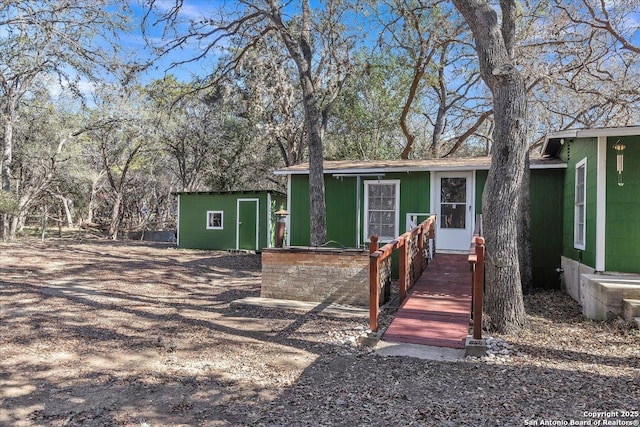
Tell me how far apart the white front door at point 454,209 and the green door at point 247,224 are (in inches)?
316

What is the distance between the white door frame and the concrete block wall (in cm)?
370

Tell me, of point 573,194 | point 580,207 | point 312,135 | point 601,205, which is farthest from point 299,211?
point 601,205

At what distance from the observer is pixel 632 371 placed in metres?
4.11

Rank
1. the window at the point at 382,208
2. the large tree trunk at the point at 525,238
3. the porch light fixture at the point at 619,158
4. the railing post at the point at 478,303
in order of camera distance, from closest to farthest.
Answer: the railing post at the point at 478,303 → the porch light fixture at the point at 619,158 → the large tree trunk at the point at 525,238 → the window at the point at 382,208

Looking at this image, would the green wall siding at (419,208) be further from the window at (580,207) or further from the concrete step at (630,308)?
the concrete step at (630,308)

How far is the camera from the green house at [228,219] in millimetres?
16203

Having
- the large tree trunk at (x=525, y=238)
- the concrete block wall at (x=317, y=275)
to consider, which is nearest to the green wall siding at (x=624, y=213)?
the large tree trunk at (x=525, y=238)

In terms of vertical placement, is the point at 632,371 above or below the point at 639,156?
below

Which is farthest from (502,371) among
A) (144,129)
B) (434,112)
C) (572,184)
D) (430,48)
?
(144,129)

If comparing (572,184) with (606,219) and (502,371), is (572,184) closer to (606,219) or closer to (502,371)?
(606,219)

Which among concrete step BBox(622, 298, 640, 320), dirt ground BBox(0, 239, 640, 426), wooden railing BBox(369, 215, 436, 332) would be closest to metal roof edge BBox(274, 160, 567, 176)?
wooden railing BBox(369, 215, 436, 332)

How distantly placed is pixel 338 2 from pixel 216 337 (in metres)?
9.73

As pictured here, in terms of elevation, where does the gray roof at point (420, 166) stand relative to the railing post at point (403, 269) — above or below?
above

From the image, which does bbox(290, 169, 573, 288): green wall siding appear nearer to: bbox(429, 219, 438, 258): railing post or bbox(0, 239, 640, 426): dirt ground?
bbox(429, 219, 438, 258): railing post
